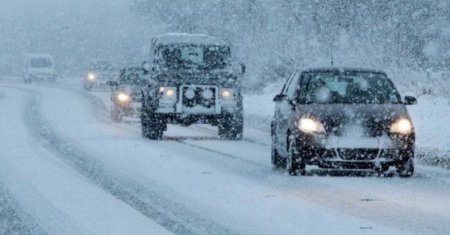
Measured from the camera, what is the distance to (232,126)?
71.5ft

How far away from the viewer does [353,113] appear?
540 inches

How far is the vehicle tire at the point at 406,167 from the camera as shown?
13828mm

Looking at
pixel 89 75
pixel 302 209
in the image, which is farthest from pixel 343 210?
pixel 89 75

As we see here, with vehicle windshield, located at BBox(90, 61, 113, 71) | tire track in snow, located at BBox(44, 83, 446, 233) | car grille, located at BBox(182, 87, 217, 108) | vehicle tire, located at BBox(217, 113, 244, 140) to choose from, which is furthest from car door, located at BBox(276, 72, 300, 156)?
vehicle windshield, located at BBox(90, 61, 113, 71)

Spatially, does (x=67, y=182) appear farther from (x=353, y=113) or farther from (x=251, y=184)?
(x=353, y=113)

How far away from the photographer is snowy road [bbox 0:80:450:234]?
9.33m

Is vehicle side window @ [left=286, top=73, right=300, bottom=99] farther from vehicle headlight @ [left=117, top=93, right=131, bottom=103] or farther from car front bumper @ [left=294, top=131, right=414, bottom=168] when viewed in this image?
vehicle headlight @ [left=117, top=93, right=131, bottom=103]

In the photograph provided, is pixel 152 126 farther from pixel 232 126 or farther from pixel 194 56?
pixel 194 56

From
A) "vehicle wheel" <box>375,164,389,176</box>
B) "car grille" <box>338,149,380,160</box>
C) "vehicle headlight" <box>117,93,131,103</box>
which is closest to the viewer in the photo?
"car grille" <box>338,149,380,160</box>

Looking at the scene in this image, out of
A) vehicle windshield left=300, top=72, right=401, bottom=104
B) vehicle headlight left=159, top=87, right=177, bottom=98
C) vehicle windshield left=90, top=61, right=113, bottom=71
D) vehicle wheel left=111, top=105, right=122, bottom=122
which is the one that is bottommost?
vehicle wheel left=111, top=105, right=122, bottom=122

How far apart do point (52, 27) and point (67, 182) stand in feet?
426

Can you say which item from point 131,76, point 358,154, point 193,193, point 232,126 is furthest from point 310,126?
point 131,76

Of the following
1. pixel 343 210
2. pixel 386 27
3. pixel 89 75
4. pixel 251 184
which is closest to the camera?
pixel 343 210

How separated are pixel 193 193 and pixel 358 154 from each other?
2614 millimetres
